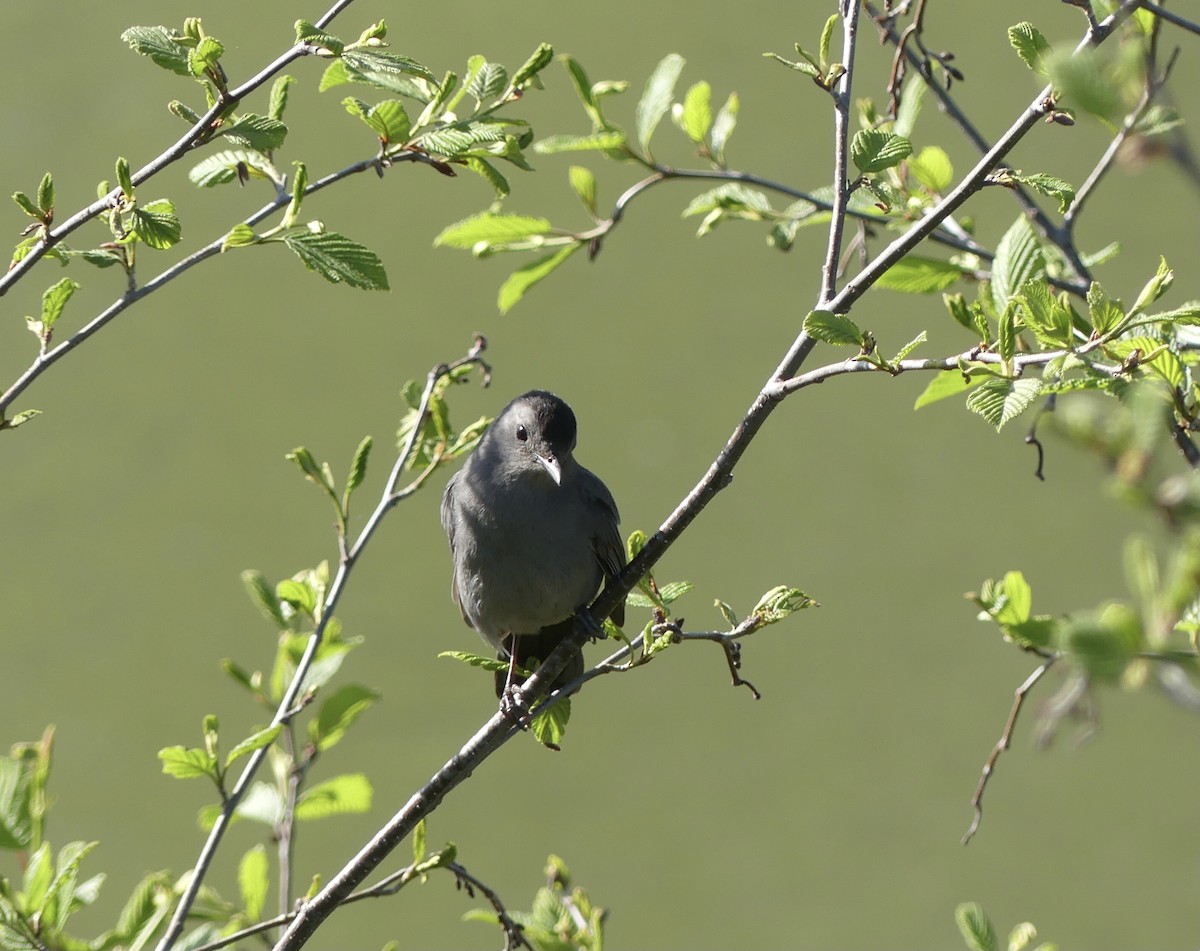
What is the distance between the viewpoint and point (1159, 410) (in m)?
0.69

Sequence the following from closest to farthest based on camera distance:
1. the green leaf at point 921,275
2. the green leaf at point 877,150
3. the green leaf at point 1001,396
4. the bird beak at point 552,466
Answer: the green leaf at point 1001,396 < the green leaf at point 877,150 < the green leaf at point 921,275 < the bird beak at point 552,466

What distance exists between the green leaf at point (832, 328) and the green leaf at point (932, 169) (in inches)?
38.8

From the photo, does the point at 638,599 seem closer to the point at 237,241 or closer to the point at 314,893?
the point at 314,893

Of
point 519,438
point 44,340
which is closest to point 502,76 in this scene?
point 44,340

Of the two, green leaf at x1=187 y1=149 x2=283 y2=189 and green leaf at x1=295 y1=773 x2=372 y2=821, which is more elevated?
green leaf at x1=187 y1=149 x2=283 y2=189

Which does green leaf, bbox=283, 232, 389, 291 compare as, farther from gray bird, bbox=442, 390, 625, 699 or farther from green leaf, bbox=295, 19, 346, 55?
gray bird, bbox=442, 390, 625, 699

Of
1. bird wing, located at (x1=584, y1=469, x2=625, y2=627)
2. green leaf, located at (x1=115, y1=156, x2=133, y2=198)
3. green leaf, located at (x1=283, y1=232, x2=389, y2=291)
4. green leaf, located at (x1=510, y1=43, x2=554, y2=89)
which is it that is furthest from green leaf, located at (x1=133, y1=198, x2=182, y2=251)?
bird wing, located at (x1=584, y1=469, x2=625, y2=627)

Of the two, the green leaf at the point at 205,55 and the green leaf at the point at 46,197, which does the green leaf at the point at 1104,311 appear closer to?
the green leaf at the point at 205,55

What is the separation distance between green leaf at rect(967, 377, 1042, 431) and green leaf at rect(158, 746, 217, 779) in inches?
43.8

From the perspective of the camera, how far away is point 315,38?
1.45m

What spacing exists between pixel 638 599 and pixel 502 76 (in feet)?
2.44

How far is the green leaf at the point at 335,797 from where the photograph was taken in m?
2.10

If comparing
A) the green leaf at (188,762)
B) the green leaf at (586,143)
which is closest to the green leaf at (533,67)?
the green leaf at (586,143)

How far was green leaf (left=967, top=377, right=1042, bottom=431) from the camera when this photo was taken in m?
1.37
